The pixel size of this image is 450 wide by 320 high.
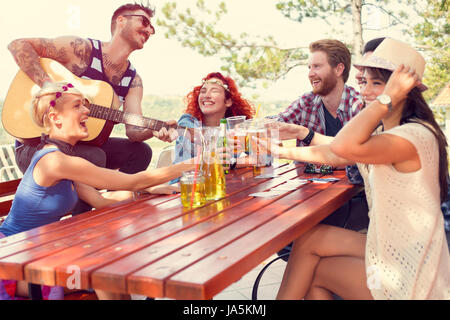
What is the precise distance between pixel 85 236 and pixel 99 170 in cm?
68

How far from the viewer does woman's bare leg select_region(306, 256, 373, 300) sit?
1.96m

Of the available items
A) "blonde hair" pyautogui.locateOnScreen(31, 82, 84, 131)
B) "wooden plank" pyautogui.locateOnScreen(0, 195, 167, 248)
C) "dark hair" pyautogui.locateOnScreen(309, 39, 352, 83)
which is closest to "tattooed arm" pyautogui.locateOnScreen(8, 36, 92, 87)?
"blonde hair" pyautogui.locateOnScreen(31, 82, 84, 131)

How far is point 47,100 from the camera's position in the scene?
2.56 m

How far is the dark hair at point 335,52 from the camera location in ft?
13.5

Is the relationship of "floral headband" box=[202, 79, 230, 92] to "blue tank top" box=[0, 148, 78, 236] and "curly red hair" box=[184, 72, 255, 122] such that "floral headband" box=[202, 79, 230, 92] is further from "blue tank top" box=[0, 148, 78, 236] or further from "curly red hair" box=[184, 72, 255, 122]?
"blue tank top" box=[0, 148, 78, 236]

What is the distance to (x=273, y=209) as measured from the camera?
2.02 metres

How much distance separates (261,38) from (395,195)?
1152 centimetres

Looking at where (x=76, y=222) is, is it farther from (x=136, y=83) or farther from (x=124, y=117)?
(x=136, y=83)

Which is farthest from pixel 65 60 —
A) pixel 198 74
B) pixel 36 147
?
pixel 198 74

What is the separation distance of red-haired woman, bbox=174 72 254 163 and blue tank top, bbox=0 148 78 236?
1.42 metres

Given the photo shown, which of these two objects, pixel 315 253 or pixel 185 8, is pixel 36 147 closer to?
pixel 315 253

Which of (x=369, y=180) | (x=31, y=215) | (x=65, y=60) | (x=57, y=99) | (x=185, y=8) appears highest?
(x=185, y=8)

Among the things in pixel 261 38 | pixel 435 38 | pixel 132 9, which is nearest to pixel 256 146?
pixel 132 9

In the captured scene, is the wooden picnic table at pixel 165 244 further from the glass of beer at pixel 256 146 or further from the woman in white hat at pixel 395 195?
the glass of beer at pixel 256 146
